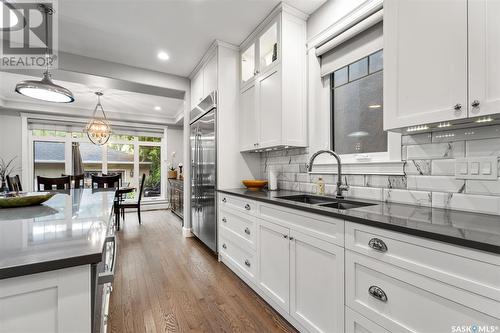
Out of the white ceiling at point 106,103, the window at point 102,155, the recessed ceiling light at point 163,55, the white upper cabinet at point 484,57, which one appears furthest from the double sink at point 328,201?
the window at point 102,155

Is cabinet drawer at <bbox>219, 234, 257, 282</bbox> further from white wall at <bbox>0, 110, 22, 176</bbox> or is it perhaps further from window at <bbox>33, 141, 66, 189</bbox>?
white wall at <bbox>0, 110, 22, 176</bbox>

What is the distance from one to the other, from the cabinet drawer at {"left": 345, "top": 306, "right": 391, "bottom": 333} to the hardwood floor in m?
0.59

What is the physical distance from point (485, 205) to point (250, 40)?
2.64 meters

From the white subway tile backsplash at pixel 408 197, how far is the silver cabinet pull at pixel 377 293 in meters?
0.72

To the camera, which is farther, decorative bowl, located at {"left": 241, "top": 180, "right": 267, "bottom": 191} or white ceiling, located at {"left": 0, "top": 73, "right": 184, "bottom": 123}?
white ceiling, located at {"left": 0, "top": 73, "right": 184, "bottom": 123}

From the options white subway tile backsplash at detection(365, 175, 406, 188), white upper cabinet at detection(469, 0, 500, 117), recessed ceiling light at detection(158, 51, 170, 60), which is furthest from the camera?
recessed ceiling light at detection(158, 51, 170, 60)

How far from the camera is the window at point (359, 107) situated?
72.3 inches

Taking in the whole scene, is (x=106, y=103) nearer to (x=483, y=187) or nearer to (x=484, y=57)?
(x=484, y=57)

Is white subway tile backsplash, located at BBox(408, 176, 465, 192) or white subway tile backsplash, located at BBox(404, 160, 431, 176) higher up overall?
white subway tile backsplash, located at BBox(404, 160, 431, 176)

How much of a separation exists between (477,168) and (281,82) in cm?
161

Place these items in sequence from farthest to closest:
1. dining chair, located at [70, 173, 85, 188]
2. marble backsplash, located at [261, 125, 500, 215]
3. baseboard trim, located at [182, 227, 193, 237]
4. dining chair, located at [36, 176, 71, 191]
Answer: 1. dining chair, located at [70, 173, 85, 188]
2. baseboard trim, located at [182, 227, 193, 237]
3. dining chair, located at [36, 176, 71, 191]
4. marble backsplash, located at [261, 125, 500, 215]

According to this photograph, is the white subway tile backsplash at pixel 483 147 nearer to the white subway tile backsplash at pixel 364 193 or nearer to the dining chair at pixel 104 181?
the white subway tile backsplash at pixel 364 193

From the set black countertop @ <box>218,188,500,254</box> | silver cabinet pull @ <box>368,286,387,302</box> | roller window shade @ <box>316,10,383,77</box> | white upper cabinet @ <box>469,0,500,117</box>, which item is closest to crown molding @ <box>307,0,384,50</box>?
roller window shade @ <box>316,10,383,77</box>

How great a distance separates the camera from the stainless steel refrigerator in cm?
292
